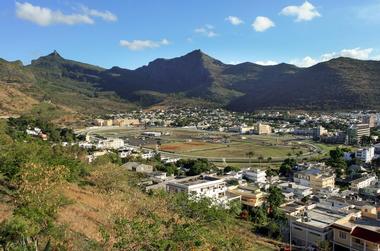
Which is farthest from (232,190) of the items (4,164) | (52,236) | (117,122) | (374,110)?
(374,110)

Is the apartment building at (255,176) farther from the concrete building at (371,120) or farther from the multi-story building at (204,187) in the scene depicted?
the concrete building at (371,120)

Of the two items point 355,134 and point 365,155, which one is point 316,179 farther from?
point 355,134

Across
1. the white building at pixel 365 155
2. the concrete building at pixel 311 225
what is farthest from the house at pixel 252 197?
the white building at pixel 365 155

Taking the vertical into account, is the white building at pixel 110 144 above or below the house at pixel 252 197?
above

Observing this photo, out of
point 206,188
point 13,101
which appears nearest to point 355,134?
point 206,188

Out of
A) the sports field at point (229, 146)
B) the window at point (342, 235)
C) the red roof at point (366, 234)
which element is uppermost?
the red roof at point (366, 234)

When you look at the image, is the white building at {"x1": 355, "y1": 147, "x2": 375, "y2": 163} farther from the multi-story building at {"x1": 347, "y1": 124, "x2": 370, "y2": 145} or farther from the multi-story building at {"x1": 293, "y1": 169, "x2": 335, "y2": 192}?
the multi-story building at {"x1": 347, "y1": 124, "x2": 370, "y2": 145}
